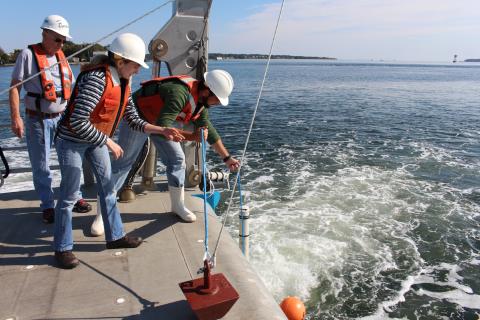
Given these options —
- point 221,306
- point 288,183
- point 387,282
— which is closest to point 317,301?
point 387,282

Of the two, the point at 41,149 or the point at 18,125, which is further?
the point at 41,149

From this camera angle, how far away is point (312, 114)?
19625 mm

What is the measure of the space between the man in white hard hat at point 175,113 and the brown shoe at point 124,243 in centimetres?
34

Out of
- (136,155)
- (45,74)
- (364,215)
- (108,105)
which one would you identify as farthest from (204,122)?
(364,215)

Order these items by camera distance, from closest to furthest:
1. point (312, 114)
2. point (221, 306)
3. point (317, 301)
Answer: point (221, 306)
point (317, 301)
point (312, 114)

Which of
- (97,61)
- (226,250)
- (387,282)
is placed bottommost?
(387,282)

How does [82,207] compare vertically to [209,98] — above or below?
below

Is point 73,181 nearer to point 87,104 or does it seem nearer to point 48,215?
point 87,104

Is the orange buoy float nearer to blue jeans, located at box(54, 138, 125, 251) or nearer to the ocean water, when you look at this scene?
the ocean water

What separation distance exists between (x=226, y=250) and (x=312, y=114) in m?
16.9

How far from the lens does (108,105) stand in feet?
9.16

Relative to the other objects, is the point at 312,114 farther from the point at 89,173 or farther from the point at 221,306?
the point at 221,306

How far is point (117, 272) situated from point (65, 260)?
417 millimetres

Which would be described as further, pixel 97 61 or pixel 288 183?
pixel 288 183
